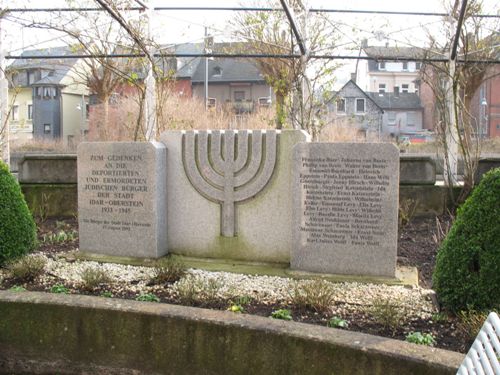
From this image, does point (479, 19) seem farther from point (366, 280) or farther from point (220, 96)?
point (220, 96)

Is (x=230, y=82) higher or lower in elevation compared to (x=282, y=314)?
higher

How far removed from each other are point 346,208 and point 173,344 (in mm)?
2545

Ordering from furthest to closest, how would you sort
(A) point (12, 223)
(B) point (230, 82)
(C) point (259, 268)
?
1. (B) point (230, 82)
2. (C) point (259, 268)
3. (A) point (12, 223)

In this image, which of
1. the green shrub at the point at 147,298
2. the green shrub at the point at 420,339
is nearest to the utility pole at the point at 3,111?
the green shrub at the point at 147,298

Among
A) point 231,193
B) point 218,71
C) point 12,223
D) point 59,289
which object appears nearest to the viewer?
point 59,289

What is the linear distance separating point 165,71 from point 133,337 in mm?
8039

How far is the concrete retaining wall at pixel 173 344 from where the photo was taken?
3352 mm

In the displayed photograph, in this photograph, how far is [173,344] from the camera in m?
3.85

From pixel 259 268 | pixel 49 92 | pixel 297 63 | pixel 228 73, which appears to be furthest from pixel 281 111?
pixel 49 92

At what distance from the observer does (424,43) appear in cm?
1033

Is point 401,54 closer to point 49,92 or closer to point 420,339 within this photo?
point 420,339

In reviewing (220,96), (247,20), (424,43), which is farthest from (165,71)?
(220,96)

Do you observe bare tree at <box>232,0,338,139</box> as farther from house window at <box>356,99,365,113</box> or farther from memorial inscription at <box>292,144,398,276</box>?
house window at <box>356,99,365,113</box>

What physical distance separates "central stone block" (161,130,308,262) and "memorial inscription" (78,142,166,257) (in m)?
0.22
